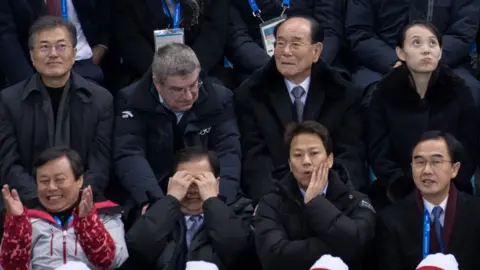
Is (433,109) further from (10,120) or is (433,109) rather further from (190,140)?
(10,120)

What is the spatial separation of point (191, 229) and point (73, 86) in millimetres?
1009

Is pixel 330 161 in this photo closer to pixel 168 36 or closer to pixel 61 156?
pixel 61 156

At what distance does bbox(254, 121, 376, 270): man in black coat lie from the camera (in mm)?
5059

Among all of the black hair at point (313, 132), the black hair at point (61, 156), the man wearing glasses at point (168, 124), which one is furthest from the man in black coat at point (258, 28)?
the black hair at point (61, 156)

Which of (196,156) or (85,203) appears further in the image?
(196,156)

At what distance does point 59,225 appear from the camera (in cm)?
515

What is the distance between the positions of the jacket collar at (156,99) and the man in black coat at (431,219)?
116cm

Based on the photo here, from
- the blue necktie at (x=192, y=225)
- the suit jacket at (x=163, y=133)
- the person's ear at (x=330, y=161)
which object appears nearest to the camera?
the person's ear at (x=330, y=161)

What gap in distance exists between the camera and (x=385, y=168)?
598 centimetres

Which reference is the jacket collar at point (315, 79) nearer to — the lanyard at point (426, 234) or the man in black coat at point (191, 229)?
the man in black coat at point (191, 229)

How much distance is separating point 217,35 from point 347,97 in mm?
975

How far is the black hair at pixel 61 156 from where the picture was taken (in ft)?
17.0

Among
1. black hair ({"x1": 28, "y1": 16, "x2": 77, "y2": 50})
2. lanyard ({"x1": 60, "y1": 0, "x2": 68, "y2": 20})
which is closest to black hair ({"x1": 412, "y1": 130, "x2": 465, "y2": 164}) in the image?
black hair ({"x1": 28, "y1": 16, "x2": 77, "y2": 50})

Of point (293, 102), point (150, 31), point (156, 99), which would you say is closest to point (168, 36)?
point (150, 31)
